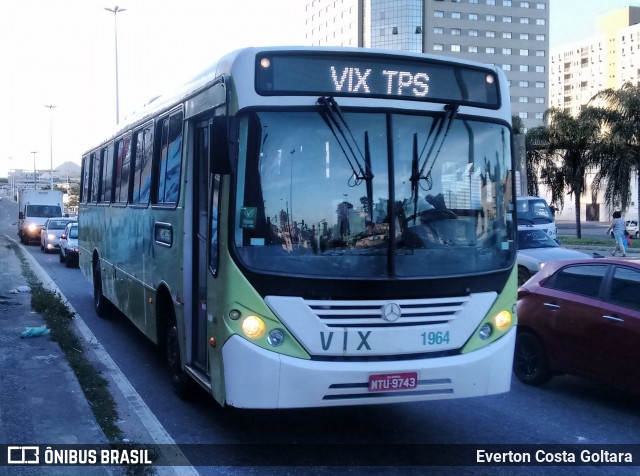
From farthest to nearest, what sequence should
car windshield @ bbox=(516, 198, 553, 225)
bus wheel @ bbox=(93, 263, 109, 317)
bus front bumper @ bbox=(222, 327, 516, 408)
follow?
car windshield @ bbox=(516, 198, 553, 225)
bus wheel @ bbox=(93, 263, 109, 317)
bus front bumper @ bbox=(222, 327, 516, 408)

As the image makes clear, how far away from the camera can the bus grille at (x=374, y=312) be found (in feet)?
19.0

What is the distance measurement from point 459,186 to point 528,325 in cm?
307

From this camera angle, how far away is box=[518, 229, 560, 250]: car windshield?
17.8m

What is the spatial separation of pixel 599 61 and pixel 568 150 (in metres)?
93.9

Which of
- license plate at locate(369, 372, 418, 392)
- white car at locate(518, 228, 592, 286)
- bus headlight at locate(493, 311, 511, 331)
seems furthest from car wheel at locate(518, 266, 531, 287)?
license plate at locate(369, 372, 418, 392)

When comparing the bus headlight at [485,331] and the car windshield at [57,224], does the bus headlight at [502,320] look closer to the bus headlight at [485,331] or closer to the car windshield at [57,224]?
the bus headlight at [485,331]

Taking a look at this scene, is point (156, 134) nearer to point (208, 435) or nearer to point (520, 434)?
point (208, 435)

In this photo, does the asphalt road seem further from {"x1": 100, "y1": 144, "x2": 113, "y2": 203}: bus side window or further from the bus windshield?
{"x1": 100, "y1": 144, "x2": 113, "y2": 203}: bus side window

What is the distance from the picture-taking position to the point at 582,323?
8.01 metres

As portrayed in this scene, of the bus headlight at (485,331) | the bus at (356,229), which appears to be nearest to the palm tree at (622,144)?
the bus at (356,229)

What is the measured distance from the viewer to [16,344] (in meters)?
10.2

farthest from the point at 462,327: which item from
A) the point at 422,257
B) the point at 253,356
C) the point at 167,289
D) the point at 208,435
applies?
the point at 167,289

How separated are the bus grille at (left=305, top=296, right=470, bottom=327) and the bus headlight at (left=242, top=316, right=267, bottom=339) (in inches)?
14.8

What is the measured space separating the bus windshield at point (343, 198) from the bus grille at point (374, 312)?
8.6 inches
